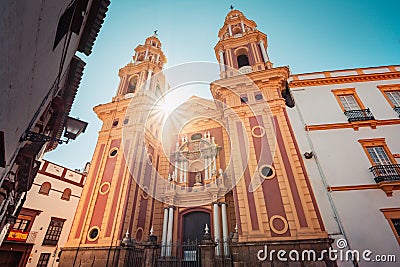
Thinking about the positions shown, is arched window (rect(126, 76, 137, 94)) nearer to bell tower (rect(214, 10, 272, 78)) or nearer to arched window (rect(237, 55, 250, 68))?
bell tower (rect(214, 10, 272, 78))

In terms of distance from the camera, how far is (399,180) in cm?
940

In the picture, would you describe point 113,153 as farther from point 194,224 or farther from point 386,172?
point 386,172

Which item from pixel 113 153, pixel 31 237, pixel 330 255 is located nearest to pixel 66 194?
pixel 31 237

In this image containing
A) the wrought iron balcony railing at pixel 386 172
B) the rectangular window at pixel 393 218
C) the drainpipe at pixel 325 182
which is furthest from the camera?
the wrought iron balcony railing at pixel 386 172

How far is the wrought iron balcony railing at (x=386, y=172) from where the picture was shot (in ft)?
31.5

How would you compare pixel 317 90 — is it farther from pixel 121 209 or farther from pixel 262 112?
pixel 121 209

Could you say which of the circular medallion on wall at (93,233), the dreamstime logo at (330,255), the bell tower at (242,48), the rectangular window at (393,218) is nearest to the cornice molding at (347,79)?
the bell tower at (242,48)

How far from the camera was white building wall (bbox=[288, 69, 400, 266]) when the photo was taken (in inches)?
348

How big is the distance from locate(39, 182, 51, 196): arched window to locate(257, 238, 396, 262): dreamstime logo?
17456 mm

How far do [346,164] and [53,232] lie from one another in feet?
69.8

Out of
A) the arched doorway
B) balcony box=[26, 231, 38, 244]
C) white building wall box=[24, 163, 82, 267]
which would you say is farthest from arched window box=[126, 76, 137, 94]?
balcony box=[26, 231, 38, 244]

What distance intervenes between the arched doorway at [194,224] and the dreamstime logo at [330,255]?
5614mm

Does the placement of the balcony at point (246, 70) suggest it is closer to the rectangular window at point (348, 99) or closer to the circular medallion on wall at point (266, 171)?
the rectangular window at point (348, 99)

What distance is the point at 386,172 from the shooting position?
9.93 m
